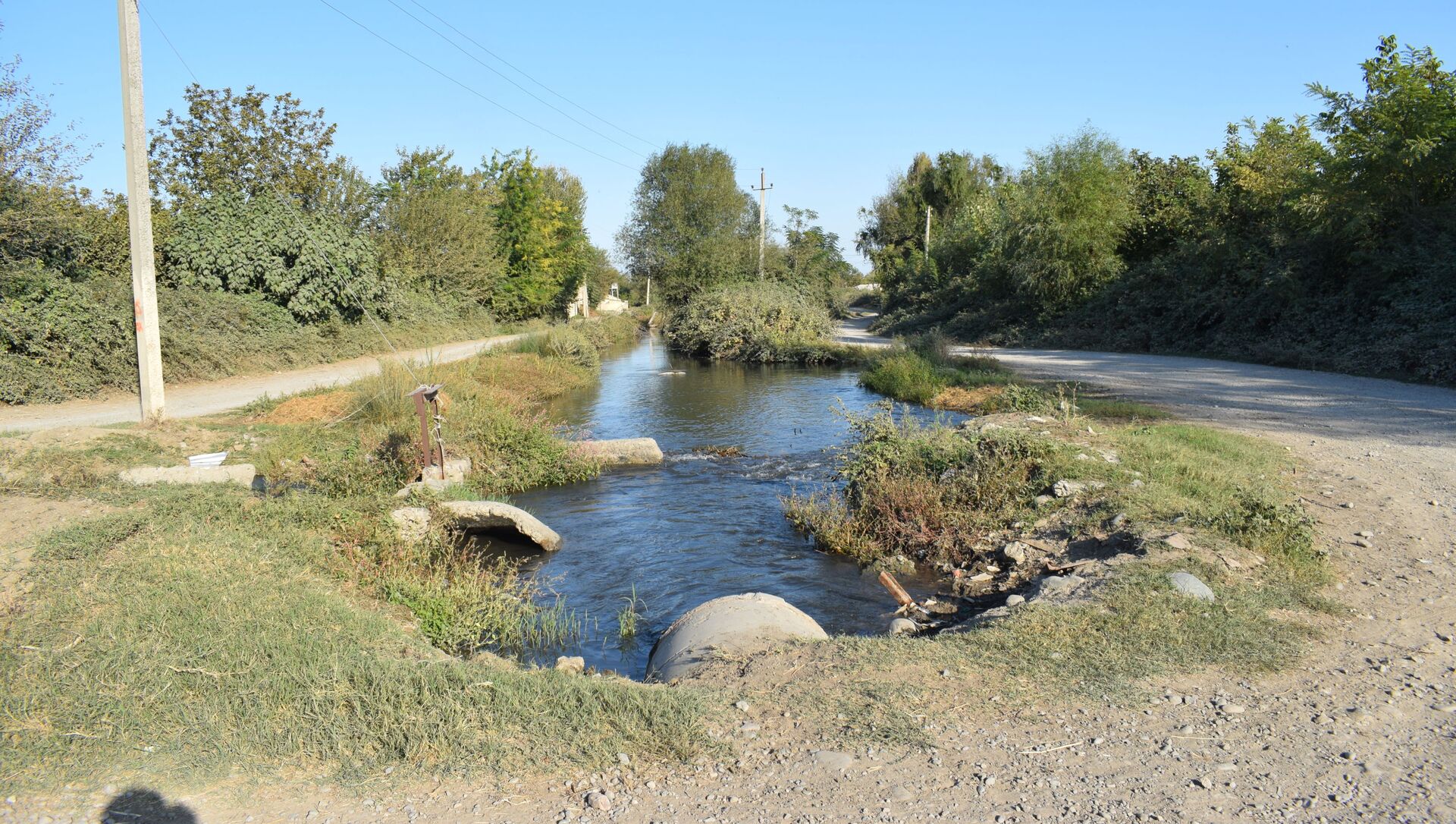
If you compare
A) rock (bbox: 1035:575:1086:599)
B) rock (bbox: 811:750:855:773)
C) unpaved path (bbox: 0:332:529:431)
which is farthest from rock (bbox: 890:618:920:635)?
unpaved path (bbox: 0:332:529:431)

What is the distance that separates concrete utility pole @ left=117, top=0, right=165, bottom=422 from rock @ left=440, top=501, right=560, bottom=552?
19.3 ft

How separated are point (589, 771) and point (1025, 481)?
6.95 metres

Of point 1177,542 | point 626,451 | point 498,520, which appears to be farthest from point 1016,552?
point 626,451

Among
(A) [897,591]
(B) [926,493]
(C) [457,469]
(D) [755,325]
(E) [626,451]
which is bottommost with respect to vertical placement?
(A) [897,591]

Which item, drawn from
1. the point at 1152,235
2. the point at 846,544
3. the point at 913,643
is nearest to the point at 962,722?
the point at 913,643

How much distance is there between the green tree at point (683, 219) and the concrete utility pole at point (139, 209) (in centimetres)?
3241

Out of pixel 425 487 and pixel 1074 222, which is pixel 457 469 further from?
pixel 1074 222

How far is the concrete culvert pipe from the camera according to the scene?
6137 millimetres

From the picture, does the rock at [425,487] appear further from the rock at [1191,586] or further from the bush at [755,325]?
the bush at [755,325]

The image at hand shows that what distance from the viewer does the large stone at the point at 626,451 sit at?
14.5 meters

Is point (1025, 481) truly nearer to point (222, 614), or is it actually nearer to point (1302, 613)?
point (1302, 613)

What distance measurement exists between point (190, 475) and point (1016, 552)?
8629 millimetres

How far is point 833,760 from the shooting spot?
4.34 m

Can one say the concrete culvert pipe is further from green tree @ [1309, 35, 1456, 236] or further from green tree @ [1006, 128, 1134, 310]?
green tree @ [1006, 128, 1134, 310]
